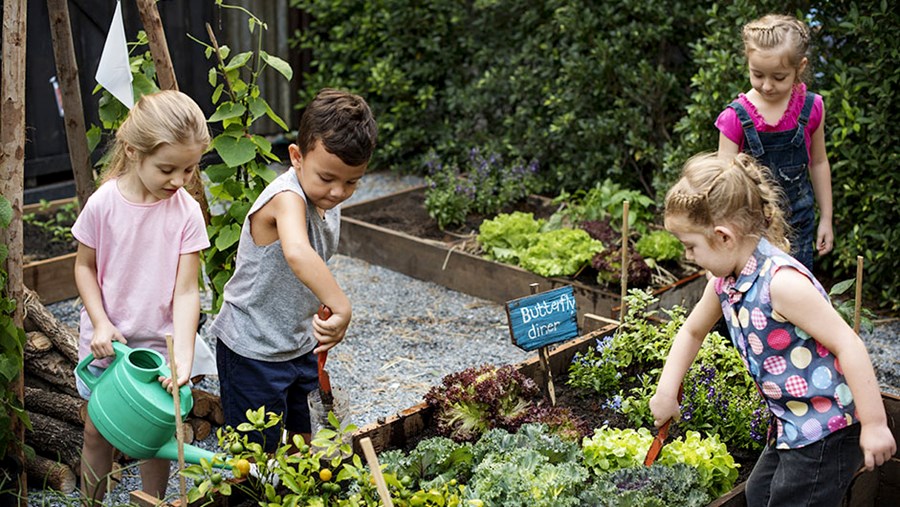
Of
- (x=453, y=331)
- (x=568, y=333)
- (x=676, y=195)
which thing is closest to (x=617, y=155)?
(x=453, y=331)

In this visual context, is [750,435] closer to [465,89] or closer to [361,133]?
[361,133]

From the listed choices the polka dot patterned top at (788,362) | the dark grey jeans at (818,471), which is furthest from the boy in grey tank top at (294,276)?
the dark grey jeans at (818,471)

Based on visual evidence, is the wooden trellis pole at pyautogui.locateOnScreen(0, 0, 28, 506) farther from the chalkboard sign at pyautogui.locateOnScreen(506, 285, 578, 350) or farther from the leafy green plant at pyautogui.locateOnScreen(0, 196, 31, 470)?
the chalkboard sign at pyautogui.locateOnScreen(506, 285, 578, 350)

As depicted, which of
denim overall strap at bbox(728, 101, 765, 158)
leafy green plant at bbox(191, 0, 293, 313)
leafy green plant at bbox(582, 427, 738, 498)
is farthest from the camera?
denim overall strap at bbox(728, 101, 765, 158)

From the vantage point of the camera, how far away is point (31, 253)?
17.8 feet

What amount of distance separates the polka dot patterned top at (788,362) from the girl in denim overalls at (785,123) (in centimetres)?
Result: 116

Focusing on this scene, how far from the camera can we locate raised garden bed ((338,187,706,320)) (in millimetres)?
4777

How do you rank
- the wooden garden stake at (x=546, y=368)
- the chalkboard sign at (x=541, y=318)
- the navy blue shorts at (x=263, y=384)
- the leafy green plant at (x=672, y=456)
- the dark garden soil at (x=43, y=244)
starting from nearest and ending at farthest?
the leafy green plant at (x=672, y=456) < the navy blue shorts at (x=263, y=384) < the chalkboard sign at (x=541, y=318) < the wooden garden stake at (x=546, y=368) < the dark garden soil at (x=43, y=244)

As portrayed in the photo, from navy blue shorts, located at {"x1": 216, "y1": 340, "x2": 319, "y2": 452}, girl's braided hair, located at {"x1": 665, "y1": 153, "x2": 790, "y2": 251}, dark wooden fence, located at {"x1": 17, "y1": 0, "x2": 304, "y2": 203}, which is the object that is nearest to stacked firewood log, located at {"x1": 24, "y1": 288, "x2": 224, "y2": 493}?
navy blue shorts, located at {"x1": 216, "y1": 340, "x2": 319, "y2": 452}

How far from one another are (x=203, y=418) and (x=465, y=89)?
4.04 meters

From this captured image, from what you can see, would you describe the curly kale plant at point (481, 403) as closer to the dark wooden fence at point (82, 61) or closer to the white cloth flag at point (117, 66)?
the white cloth flag at point (117, 66)

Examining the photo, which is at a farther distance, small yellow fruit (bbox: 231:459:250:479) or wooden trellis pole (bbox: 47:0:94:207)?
wooden trellis pole (bbox: 47:0:94:207)

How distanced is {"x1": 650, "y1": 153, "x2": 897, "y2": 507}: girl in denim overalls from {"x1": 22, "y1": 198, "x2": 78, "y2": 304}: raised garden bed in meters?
A: 3.76

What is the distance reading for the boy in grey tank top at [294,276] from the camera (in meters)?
2.57
